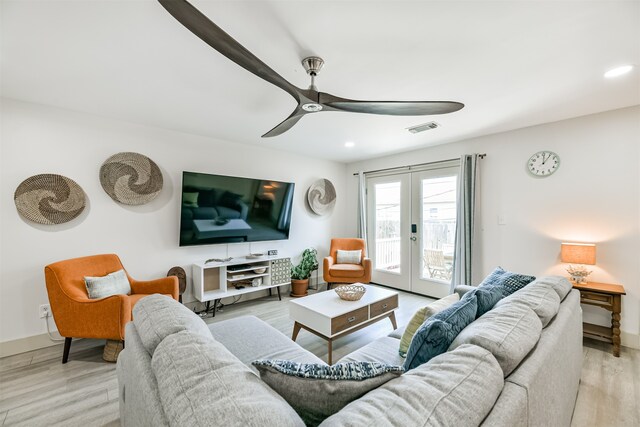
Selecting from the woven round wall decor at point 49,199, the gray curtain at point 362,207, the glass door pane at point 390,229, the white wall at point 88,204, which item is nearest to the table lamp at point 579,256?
the glass door pane at point 390,229

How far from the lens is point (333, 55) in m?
1.79

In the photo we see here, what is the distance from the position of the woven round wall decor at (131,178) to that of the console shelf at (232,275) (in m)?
1.04

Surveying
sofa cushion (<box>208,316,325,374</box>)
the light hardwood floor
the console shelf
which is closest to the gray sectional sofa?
sofa cushion (<box>208,316,325,374</box>)

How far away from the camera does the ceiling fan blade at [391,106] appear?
1.75 m

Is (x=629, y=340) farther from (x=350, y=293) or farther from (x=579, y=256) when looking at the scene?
(x=350, y=293)

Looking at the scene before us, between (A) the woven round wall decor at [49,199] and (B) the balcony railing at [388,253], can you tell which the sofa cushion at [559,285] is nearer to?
(B) the balcony railing at [388,253]

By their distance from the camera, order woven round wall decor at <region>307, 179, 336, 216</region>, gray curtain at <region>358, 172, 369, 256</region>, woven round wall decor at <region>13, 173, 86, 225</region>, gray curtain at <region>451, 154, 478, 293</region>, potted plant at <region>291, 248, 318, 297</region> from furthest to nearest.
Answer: gray curtain at <region>358, 172, 369, 256</region>, woven round wall decor at <region>307, 179, 336, 216</region>, potted plant at <region>291, 248, 318, 297</region>, gray curtain at <region>451, 154, 478, 293</region>, woven round wall decor at <region>13, 173, 86, 225</region>

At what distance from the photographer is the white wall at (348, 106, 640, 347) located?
2635 millimetres

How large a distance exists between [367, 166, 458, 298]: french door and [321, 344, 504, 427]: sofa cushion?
336cm

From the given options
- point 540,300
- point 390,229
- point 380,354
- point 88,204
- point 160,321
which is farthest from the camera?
point 390,229

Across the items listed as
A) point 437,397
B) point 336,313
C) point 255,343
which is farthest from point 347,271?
point 437,397

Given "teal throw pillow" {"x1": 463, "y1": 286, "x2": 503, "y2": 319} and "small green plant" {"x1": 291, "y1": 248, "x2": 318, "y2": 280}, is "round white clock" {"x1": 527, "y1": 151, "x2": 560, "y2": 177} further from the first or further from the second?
"small green plant" {"x1": 291, "y1": 248, "x2": 318, "y2": 280}

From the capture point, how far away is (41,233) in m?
2.59

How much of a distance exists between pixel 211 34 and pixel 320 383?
1.38m
